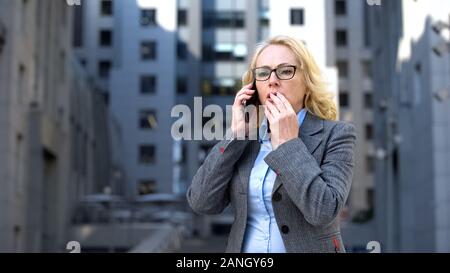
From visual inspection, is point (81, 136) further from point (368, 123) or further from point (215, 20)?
point (368, 123)

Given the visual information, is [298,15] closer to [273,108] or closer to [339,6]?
[273,108]

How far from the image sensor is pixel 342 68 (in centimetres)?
5959

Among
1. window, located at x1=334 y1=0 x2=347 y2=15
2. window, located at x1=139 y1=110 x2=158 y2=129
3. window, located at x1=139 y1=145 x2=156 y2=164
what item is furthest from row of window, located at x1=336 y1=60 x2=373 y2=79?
window, located at x1=334 y1=0 x2=347 y2=15

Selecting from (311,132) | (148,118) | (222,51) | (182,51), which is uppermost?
(222,51)

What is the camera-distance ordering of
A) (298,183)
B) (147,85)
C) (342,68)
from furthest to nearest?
(342,68)
(147,85)
(298,183)

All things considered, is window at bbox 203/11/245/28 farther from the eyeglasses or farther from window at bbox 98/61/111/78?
the eyeglasses

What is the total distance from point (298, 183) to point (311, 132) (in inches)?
11.9

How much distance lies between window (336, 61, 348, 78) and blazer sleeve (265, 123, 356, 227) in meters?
56.8

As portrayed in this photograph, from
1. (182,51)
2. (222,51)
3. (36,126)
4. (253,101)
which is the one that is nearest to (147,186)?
(222,51)

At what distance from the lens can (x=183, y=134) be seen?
289cm

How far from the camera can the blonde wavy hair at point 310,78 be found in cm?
266

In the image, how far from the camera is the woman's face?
262 centimetres

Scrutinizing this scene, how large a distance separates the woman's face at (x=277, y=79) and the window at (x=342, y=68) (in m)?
56.7
